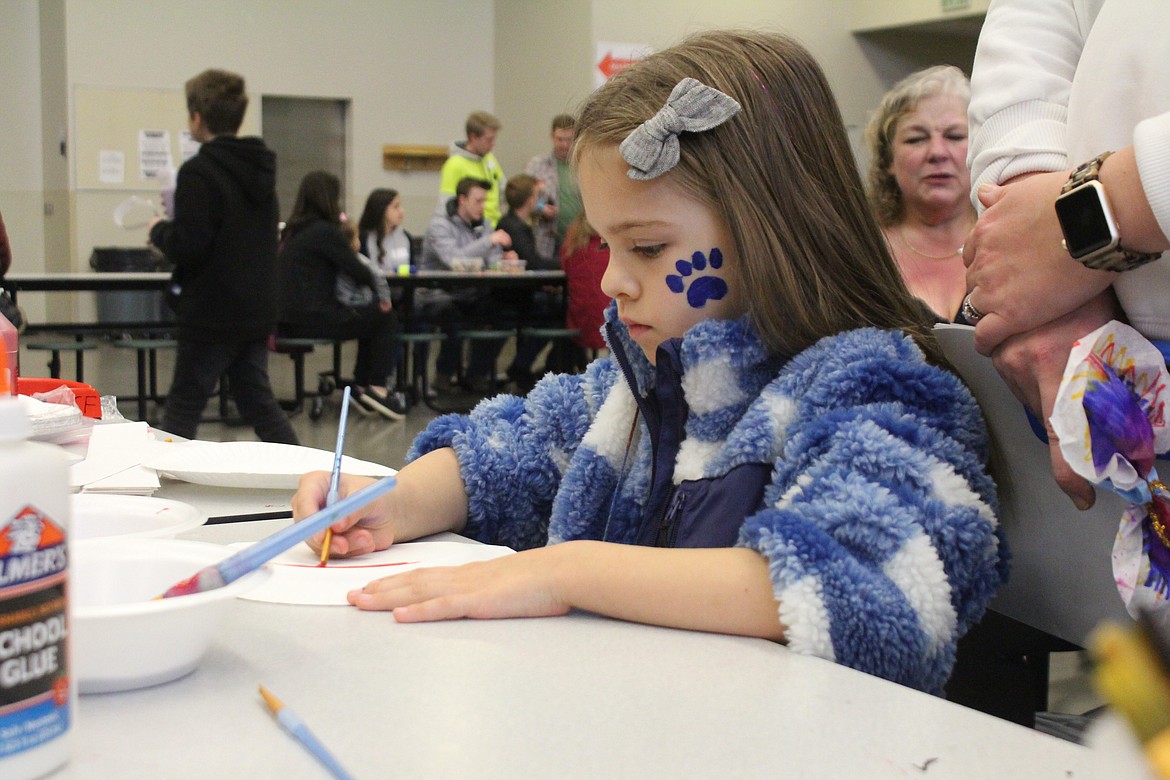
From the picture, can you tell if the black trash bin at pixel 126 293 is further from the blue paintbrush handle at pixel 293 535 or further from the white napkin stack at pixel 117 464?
the blue paintbrush handle at pixel 293 535

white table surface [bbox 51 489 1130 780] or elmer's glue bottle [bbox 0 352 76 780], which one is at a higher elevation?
elmer's glue bottle [bbox 0 352 76 780]

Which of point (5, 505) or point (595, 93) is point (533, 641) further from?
point (595, 93)

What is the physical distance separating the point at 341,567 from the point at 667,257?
0.41 meters

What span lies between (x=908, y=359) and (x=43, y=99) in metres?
10.1

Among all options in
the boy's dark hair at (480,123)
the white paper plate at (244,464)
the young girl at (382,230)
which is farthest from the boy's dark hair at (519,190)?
the white paper plate at (244,464)

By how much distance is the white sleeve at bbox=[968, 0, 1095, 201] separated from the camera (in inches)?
40.9

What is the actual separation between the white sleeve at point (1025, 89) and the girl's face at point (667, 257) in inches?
9.9

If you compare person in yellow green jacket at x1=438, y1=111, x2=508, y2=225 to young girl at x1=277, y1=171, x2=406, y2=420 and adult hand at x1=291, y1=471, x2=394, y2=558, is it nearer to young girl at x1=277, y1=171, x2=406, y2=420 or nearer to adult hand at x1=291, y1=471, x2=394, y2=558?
young girl at x1=277, y1=171, x2=406, y2=420

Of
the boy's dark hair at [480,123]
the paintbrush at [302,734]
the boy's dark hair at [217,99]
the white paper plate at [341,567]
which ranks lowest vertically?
the white paper plate at [341,567]

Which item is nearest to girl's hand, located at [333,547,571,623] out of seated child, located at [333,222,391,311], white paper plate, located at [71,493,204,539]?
white paper plate, located at [71,493,204,539]

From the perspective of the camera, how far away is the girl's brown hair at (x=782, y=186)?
1.04 metres

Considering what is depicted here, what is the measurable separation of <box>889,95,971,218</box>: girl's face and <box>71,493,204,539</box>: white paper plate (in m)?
2.07

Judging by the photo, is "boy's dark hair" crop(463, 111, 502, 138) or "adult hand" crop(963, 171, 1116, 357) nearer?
"adult hand" crop(963, 171, 1116, 357)

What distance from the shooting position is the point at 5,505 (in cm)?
51
